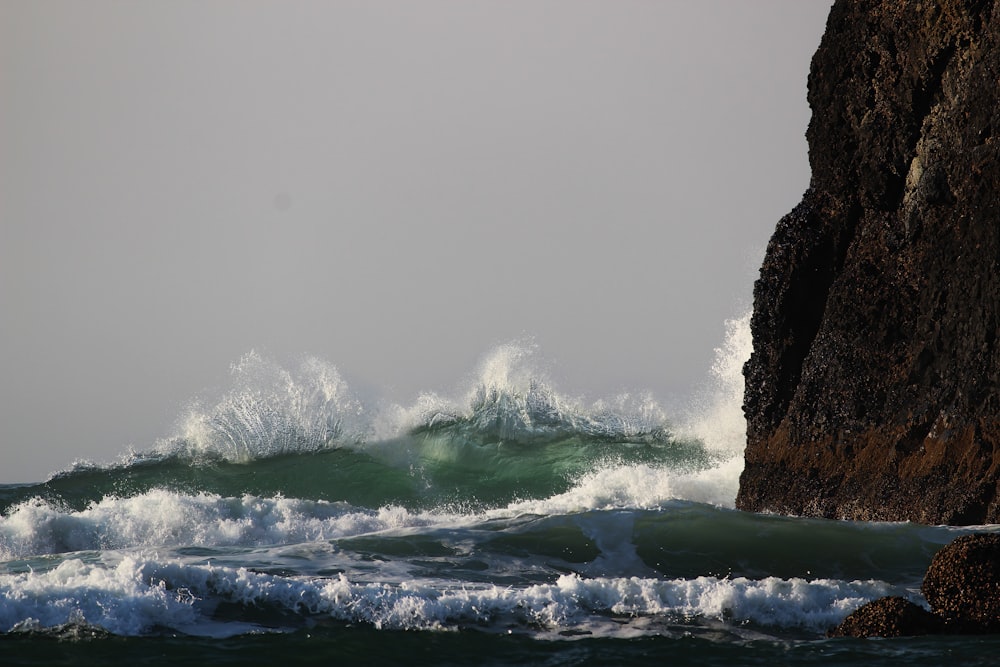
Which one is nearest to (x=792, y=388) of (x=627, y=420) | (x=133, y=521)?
(x=133, y=521)

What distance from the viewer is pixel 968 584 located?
7.52m

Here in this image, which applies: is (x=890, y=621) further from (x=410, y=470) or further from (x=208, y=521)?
(x=410, y=470)

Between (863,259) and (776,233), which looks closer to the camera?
(863,259)

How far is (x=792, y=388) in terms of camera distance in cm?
1384

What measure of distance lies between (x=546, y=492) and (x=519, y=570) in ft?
31.5

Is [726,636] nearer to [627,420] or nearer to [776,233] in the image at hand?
[776,233]

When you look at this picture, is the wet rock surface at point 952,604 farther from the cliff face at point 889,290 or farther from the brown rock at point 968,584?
the cliff face at point 889,290

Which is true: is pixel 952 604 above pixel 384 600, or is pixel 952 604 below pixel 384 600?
below

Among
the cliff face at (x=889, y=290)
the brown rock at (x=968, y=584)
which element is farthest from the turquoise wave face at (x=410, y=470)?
the brown rock at (x=968, y=584)

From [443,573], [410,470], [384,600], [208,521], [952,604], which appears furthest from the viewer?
[410,470]

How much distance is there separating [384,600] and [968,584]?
3853 millimetres

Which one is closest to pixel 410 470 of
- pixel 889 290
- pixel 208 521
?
pixel 208 521

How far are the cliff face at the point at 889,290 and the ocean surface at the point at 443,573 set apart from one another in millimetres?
850

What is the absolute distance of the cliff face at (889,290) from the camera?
37.7 ft
